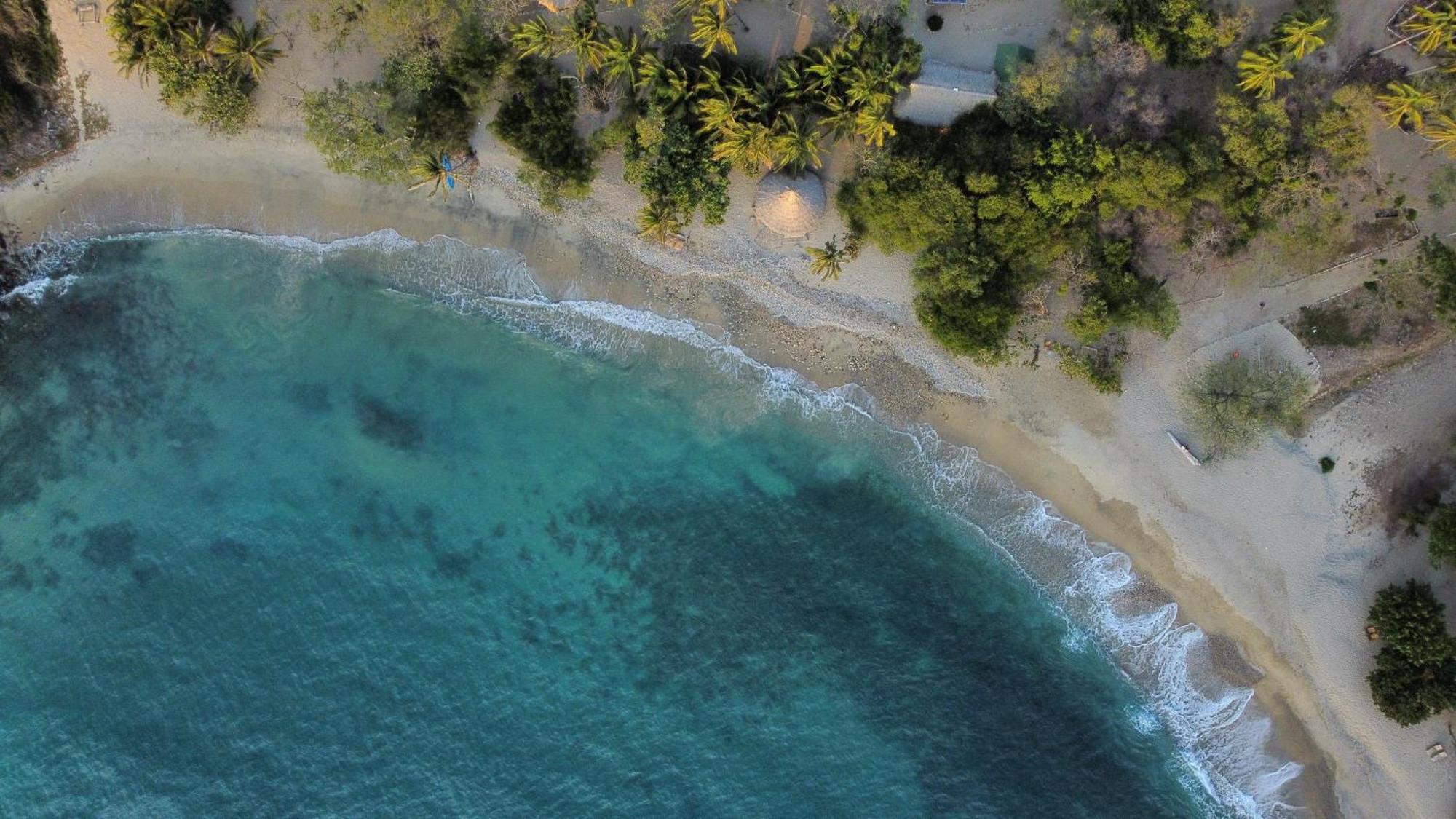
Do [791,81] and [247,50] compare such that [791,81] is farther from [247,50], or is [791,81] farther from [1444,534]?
[1444,534]

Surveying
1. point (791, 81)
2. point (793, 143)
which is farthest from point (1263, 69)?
point (793, 143)

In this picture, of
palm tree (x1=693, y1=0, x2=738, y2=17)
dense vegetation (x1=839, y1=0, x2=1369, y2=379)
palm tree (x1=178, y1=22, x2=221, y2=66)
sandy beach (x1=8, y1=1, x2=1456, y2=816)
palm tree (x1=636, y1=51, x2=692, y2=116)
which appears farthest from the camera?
sandy beach (x1=8, y1=1, x2=1456, y2=816)

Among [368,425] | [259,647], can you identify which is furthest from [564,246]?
[259,647]

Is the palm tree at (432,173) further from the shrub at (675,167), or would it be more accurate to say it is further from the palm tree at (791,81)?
the palm tree at (791,81)

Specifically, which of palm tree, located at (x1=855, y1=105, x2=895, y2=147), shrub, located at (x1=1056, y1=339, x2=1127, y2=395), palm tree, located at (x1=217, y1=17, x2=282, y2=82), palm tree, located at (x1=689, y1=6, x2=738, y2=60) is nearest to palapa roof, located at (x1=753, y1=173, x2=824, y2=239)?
palm tree, located at (x1=855, y1=105, x2=895, y2=147)

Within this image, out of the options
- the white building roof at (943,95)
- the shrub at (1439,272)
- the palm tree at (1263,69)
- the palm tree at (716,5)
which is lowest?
the palm tree at (716,5)

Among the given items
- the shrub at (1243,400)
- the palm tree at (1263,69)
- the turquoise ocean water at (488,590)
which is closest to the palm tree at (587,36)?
the turquoise ocean water at (488,590)

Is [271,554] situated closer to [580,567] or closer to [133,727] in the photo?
[133,727]

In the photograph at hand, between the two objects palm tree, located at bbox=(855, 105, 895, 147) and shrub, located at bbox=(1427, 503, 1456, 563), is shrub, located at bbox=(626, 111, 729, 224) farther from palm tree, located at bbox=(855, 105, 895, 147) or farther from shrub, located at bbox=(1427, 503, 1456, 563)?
shrub, located at bbox=(1427, 503, 1456, 563)
